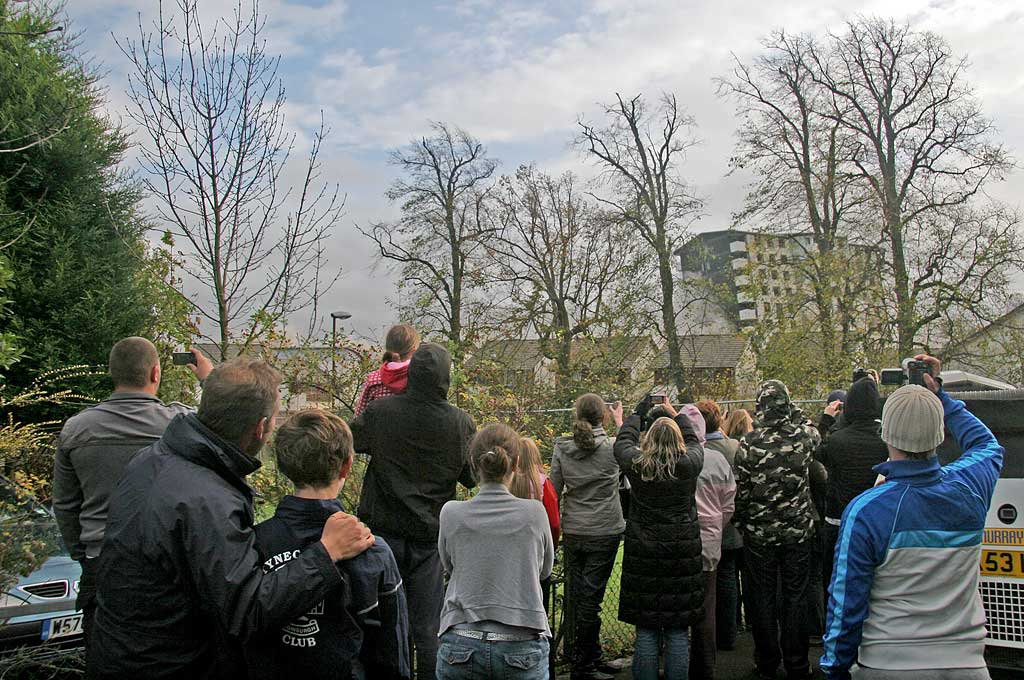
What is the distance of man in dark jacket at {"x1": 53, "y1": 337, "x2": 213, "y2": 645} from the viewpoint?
414cm

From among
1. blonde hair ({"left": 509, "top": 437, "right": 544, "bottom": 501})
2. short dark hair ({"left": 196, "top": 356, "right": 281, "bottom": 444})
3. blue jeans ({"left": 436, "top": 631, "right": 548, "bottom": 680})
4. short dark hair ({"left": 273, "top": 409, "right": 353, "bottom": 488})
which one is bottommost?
blue jeans ({"left": 436, "top": 631, "right": 548, "bottom": 680})

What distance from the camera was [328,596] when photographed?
2502 mm

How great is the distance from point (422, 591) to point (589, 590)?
5.96 ft

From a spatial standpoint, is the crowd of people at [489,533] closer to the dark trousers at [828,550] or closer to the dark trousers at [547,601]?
the dark trousers at [828,550]

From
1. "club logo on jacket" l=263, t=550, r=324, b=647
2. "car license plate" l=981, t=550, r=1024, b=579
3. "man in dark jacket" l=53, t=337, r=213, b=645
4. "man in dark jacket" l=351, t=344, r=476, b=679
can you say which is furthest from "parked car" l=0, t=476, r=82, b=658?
"car license plate" l=981, t=550, r=1024, b=579

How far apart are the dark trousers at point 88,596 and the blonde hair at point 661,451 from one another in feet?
Result: 10.3

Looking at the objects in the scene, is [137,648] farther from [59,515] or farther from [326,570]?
[59,515]

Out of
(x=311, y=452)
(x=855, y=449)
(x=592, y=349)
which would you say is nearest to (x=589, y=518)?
(x=855, y=449)

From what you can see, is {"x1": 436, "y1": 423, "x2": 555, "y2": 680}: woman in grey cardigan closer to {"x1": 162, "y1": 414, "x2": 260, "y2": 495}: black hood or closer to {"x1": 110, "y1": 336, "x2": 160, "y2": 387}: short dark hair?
{"x1": 162, "y1": 414, "x2": 260, "y2": 495}: black hood

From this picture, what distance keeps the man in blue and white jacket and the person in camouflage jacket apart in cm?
278

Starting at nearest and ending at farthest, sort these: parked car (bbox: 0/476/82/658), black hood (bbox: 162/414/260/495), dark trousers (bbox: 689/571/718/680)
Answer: black hood (bbox: 162/414/260/495) < parked car (bbox: 0/476/82/658) < dark trousers (bbox: 689/571/718/680)

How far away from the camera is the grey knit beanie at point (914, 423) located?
3166mm

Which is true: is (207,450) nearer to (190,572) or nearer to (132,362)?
(190,572)

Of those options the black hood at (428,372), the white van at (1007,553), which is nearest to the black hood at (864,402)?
the white van at (1007,553)
